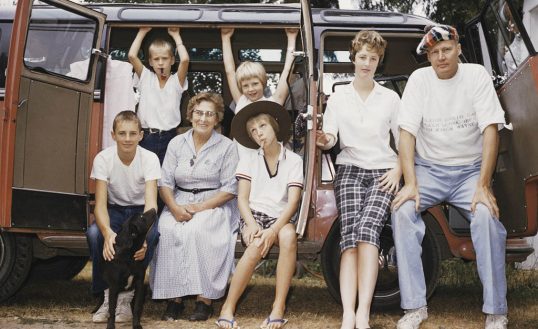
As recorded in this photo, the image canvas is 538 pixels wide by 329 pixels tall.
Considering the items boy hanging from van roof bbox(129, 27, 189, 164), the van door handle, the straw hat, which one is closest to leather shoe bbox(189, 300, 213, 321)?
the straw hat

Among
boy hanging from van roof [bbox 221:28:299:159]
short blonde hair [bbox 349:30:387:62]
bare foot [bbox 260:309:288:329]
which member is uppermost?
short blonde hair [bbox 349:30:387:62]

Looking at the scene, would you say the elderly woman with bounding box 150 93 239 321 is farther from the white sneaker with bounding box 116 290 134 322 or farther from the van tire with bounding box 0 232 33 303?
the van tire with bounding box 0 232 33 303

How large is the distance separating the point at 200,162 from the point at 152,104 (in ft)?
2.43

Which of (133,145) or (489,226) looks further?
(133,145)

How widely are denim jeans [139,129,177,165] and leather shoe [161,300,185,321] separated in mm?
1226

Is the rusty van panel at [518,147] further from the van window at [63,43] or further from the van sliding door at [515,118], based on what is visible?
the van window at [63,43]

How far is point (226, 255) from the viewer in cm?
477

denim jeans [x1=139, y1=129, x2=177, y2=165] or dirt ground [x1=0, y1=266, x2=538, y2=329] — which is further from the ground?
denim jeans [x1=139, y1=129, x2=177, y2=165]

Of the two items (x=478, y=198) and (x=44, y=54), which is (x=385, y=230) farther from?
(x=44, y=54)

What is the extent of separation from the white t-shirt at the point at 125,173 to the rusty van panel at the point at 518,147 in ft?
7.82

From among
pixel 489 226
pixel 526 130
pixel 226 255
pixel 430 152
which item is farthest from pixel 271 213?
pixel 526 130

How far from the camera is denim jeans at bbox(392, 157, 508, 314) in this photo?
13.4 feet

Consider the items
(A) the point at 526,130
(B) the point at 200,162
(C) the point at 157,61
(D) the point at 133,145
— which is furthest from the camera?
(C) the point at 157,61

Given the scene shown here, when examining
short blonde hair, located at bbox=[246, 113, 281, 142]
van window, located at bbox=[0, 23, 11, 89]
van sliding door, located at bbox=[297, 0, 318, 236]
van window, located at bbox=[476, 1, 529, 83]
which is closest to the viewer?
van sliding door, located at bbox=[297, 0, 318, 236]
